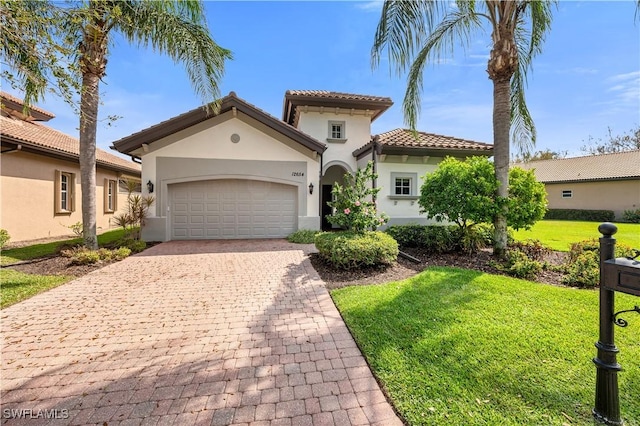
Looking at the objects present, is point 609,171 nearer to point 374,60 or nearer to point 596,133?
point 596,133

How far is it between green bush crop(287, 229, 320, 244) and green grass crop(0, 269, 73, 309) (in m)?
7.21

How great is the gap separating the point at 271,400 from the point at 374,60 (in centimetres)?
853

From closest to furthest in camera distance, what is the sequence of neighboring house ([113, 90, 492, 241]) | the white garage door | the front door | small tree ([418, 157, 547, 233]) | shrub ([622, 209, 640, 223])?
small tree ([418, 157, 547, 233]), neighboring house ([113, 90, 492, 241]), the white garage door, the front door, shrub ([622, 209, 640, 223])

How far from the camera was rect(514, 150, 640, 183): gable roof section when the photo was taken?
22.4 metres

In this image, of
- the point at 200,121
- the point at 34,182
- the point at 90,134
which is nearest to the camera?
the point at 90,134

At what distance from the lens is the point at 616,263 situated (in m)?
2.28

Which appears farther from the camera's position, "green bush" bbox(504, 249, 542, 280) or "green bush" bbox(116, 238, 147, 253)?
"green bush" bbox(116, 238, 147, 253)

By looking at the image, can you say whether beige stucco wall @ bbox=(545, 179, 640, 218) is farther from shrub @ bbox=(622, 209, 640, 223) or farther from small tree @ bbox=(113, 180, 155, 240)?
small tree @ bbox=(113, 180, 155, 240)

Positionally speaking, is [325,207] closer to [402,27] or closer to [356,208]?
[356,208]

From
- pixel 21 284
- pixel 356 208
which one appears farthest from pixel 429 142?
pixel 21 284

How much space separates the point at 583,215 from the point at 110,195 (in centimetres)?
3678

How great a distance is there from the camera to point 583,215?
2347 cm

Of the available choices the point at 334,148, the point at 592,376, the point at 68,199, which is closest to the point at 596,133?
the point at 334,148

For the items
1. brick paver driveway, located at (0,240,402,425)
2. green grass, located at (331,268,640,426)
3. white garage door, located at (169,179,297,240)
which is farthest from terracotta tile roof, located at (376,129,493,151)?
brick paver driveway, located at (0,240,402,425)
